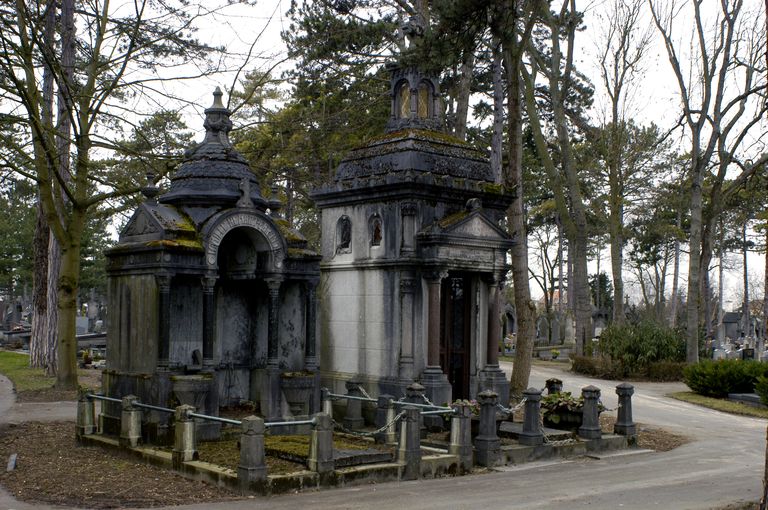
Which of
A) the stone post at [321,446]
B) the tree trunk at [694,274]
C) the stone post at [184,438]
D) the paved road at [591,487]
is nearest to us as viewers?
the paved road at [591,487]

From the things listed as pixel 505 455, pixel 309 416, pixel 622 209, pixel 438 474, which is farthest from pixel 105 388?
pixel 622 209

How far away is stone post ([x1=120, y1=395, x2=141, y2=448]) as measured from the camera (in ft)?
39.5

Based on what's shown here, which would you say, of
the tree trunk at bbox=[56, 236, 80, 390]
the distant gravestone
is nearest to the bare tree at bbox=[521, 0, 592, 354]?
the tree trunk at bbox=[56, 236, 80, 390]

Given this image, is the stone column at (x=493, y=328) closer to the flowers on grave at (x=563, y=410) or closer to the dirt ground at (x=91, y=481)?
the flowers on grave at (x=563, y=410)

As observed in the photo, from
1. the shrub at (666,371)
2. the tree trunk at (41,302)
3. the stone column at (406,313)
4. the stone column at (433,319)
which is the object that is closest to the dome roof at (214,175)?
the stone column at (406,313)

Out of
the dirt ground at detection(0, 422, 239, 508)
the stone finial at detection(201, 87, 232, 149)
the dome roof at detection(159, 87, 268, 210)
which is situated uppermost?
the stone finial at detection(201, 87, 232, 149)

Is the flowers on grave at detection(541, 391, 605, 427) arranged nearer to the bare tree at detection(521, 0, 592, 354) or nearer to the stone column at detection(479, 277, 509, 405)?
the stone column at detection(479, 277, 509, 405)

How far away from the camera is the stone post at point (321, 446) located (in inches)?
409

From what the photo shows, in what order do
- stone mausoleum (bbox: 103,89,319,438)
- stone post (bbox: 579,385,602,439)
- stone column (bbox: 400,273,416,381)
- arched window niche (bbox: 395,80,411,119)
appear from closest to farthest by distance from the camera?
stone mausoleum (bbox: 103,89,319,438) → stone post (bbox: 579,385,602,439) → stone column (bbox: 400,273,416,381) → arched window niche (bbox: 395,80,411,119)

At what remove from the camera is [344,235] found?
53.7 ft

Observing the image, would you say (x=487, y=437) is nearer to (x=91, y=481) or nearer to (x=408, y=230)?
(x=408, y=230)

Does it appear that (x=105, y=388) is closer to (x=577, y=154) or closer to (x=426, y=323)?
(x=426, y=323)

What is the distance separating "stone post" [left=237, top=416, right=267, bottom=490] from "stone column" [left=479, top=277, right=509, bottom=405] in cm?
679

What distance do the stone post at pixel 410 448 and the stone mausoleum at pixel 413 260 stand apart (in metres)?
3.29
